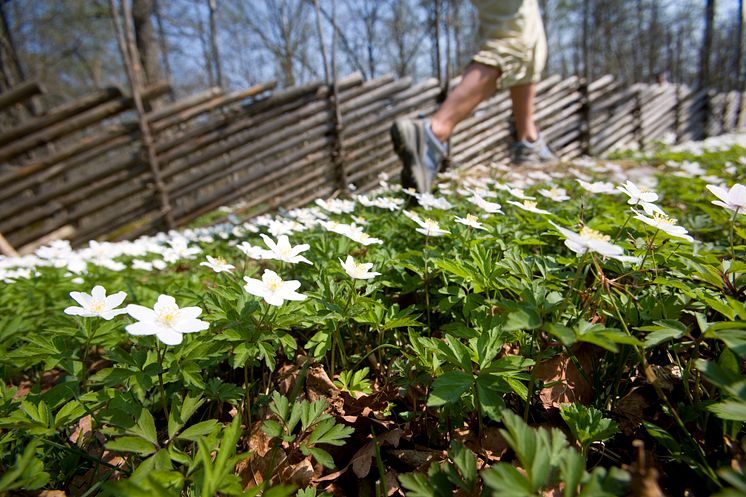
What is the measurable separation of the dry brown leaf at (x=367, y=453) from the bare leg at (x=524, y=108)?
352 centimetres

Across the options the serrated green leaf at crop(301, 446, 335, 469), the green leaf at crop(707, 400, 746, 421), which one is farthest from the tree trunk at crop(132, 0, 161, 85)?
the green leaf at crop(707, 400, 746, 421)

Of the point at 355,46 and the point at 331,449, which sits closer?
the point at 331,449

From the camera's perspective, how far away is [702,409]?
847 mm

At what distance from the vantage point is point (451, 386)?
0.84 metres

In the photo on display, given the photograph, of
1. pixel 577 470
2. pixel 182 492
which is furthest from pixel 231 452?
pixel 577 470

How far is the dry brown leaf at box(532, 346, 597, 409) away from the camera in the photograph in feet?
3.45

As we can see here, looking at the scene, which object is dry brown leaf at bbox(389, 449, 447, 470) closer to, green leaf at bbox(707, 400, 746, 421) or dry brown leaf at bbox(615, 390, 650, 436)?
dry brown leaf at bbox(615, 390, 650, 436)

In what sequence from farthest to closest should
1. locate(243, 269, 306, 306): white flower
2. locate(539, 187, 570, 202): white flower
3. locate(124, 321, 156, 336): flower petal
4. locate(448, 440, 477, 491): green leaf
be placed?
locate(539, 187, 570, 202): white flower
locate(243, 269, 306, 306): white flower
locate(124, 321, 156, 336): flower petal
locate(448, 440, 477, 491): green leaf

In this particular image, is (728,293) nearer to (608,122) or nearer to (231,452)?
(231,452)

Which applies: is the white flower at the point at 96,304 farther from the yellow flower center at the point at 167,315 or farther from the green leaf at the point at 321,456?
the green leaf at the point at 321,456

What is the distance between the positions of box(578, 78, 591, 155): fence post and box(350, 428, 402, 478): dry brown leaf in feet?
26.2

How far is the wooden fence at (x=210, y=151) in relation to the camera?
4.48 meters

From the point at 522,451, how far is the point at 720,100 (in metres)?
15.7

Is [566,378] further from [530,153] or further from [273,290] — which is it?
[530,153]
